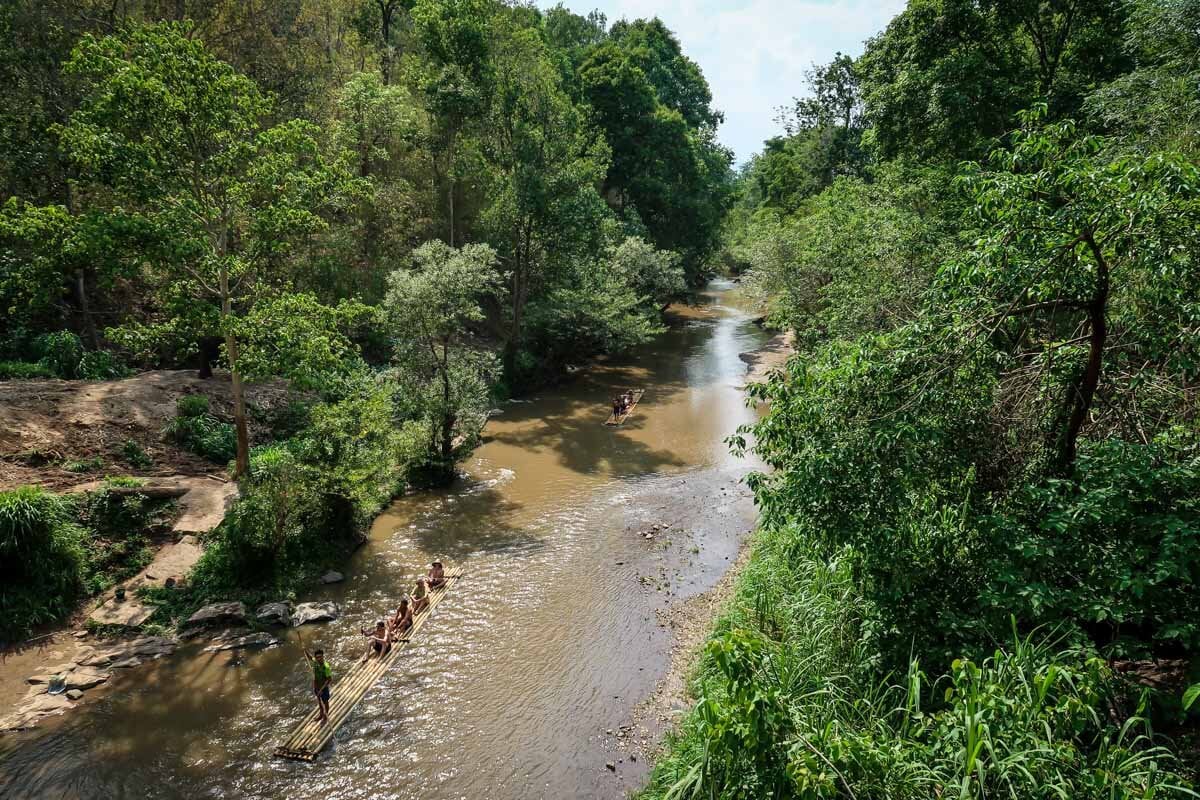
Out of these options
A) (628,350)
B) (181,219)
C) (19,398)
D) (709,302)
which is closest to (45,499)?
(19,398)

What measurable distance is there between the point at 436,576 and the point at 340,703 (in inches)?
160

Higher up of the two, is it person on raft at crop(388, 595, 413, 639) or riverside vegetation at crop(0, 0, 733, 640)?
riverside vegetation at crop(0, 0, 733, 640)

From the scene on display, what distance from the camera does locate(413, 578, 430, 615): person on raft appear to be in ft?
43.2

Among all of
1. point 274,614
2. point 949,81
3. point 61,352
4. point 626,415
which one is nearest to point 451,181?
point 626,415

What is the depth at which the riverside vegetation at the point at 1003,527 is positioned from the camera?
5.40 metres

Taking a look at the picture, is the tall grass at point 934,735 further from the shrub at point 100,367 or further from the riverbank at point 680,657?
the shrub at point 100,367

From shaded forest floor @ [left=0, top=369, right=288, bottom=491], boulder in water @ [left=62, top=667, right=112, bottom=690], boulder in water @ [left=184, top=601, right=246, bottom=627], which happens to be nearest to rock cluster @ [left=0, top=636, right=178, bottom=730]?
boulder in water @ [left=62, top=667, right=112, bottom=690]

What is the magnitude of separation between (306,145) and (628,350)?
85.8ft

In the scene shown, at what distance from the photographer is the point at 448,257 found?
2202 centimetres

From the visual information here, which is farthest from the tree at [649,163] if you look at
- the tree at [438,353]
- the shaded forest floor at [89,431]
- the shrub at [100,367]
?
the shaded forest floor at [89,431]

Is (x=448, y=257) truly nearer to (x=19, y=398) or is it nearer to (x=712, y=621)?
(x=19, y=398)

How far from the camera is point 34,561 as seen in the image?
11711 millimetres

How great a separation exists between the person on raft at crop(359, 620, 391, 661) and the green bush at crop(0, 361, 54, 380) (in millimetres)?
13741

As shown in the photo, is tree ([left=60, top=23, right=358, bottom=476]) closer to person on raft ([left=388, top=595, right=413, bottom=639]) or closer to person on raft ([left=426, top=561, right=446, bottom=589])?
person on raft ([left=426, top=561, right=446, bottom=589])
